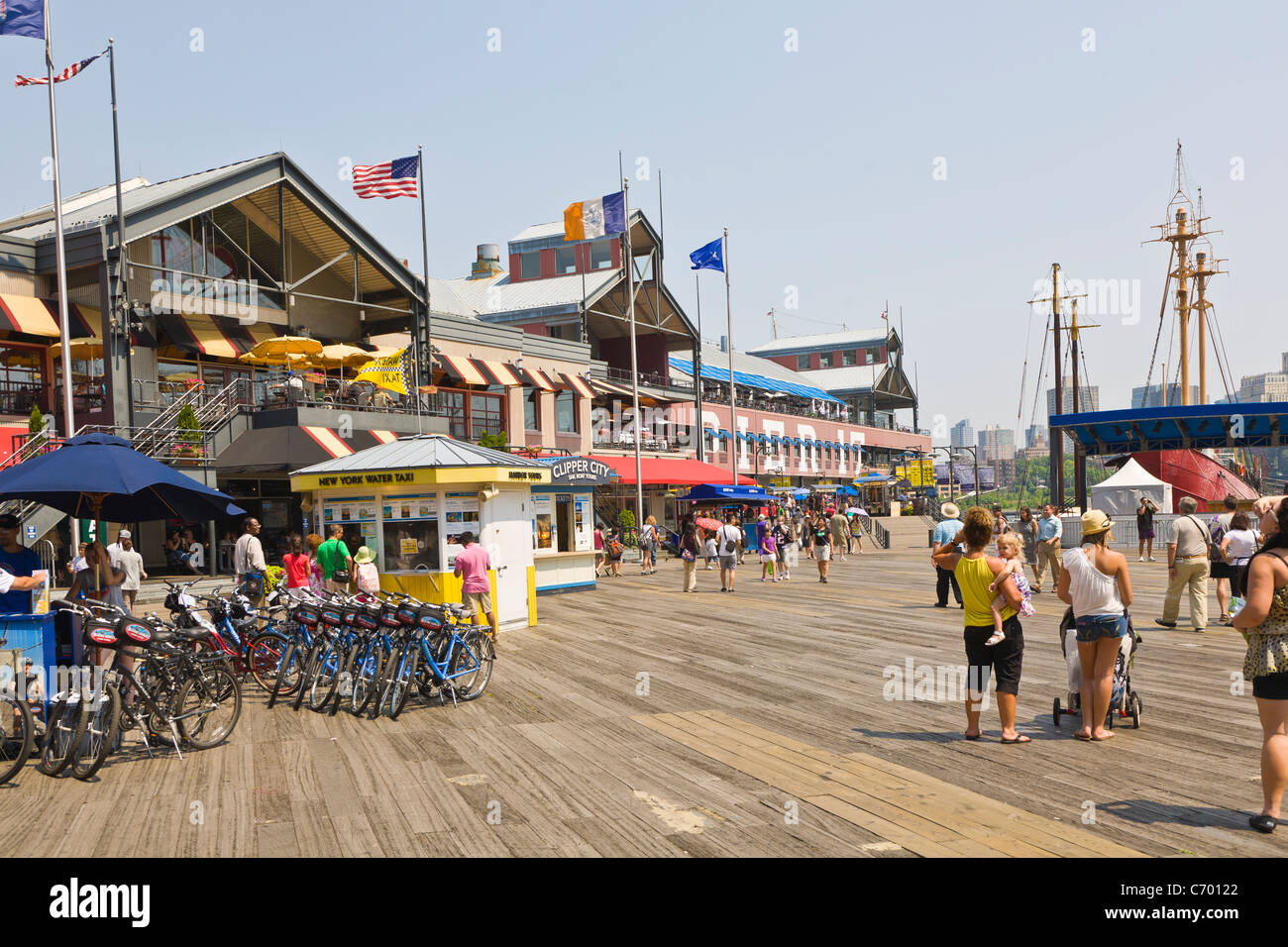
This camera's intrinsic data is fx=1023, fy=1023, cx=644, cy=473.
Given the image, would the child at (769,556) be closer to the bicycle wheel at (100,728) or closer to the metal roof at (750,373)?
the bicycle wheel at (100,728)

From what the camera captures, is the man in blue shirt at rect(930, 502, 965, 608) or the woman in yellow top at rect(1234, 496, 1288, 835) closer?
the woman in yellow top at rect(1234, 496, 1288, 835)

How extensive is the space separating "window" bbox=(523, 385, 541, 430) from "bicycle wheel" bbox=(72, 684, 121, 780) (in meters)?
32.7

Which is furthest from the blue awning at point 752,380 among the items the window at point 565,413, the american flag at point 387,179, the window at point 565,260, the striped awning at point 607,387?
the american flag at point 387,179

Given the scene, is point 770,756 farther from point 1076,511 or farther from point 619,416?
point 619,416

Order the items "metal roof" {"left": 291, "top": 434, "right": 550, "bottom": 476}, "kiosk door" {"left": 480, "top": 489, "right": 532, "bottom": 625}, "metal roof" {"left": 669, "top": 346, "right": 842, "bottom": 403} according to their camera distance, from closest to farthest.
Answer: "metal roof" {"left": 291, "top": 434, "right": 550, "bottom": 476}
"kiosk door" {"left": 480, "top": 489, "right": 532, "bottom": 625}
"metal roof" {"left": 669, "top": 346, "right": 842, "bottom": 403}

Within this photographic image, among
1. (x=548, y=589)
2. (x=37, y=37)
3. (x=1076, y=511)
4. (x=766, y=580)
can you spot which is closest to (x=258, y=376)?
(x=37, y=37)

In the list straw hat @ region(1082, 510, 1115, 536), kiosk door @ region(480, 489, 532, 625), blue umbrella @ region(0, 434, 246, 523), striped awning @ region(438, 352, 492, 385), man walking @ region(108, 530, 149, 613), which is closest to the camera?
straw hat @ region(1082, 510, 1115, 536)

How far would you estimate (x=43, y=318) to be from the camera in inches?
1007

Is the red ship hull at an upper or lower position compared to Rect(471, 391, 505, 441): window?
lower

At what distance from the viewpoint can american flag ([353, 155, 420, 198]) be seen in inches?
1121

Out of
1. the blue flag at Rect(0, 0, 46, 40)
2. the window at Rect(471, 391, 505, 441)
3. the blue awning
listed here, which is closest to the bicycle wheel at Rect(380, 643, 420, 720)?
the blue flag at Rect(0, 0, 46, 40)

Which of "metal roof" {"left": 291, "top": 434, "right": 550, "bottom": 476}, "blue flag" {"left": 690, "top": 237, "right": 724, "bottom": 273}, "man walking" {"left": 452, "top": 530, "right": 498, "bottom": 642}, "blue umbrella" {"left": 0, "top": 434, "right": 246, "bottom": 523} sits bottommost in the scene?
"man walking" {"left": 452, "top": 530, "right": 498, "bottom": 642}

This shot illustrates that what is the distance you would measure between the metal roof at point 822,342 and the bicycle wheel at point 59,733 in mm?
83109

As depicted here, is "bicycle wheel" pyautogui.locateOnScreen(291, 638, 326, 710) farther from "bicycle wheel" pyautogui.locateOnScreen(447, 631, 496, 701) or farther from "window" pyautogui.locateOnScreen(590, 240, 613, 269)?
"window" pyautogui.locateOnScreen(590, 240, 613, 269)
